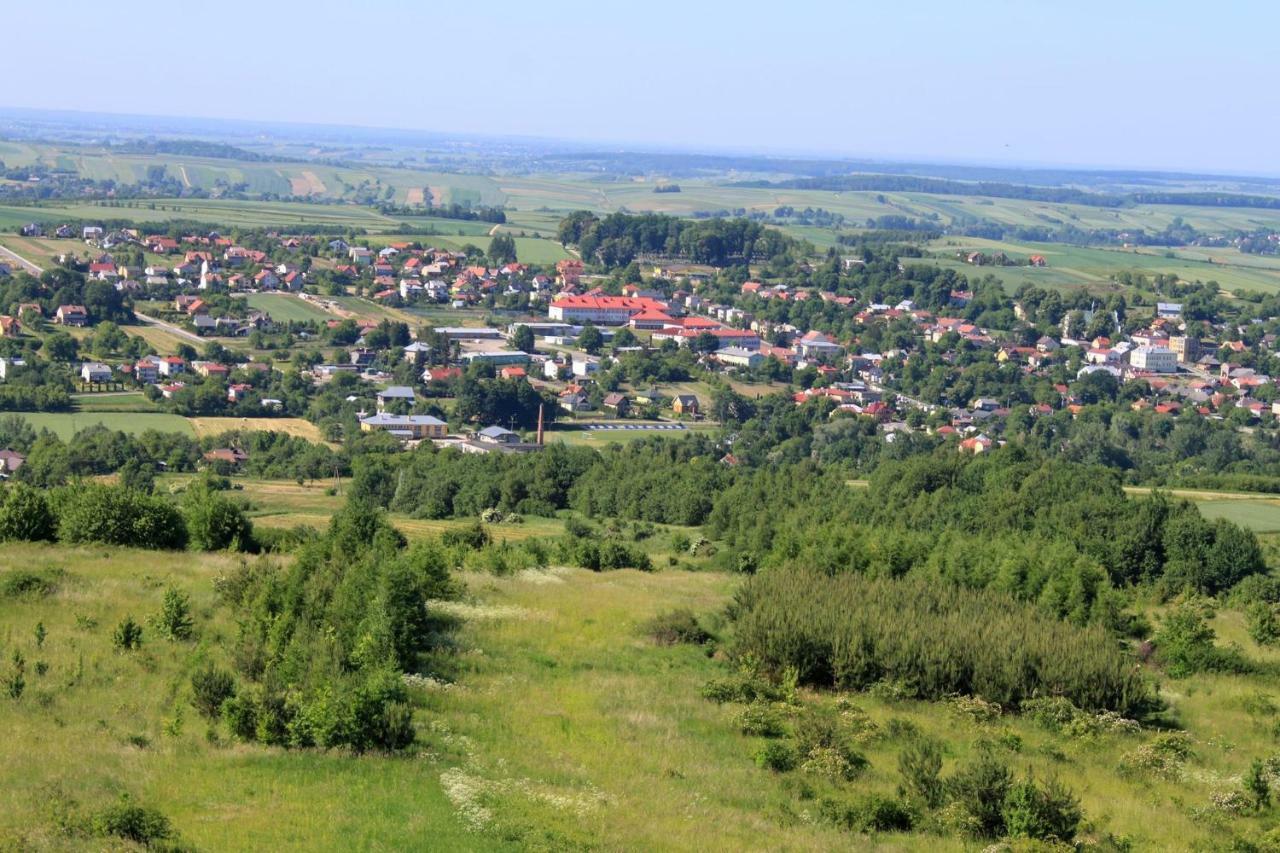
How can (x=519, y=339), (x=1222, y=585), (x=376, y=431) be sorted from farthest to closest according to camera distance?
(x=519, y=339) < (x=376, y=431) < (x=1222, y=585)

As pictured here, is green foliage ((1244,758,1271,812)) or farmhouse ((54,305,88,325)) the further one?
farmhouse ((54,305,88,325))

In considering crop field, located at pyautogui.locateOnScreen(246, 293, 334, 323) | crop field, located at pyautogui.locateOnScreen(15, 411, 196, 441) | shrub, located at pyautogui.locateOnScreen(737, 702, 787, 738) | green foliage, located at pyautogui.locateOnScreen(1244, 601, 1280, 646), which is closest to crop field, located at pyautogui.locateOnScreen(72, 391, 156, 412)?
crop field, located at pyautogui.locateOnScreen(15, 411, 196, 441)

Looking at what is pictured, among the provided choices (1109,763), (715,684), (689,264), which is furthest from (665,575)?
(689,264)

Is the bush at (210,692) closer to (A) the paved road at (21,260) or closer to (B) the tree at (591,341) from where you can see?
(B) the tree at (591,341)

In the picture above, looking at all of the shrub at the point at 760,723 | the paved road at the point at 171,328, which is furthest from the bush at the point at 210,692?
the paved road at the point at 171,328

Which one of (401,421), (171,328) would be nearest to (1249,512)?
(401,421)

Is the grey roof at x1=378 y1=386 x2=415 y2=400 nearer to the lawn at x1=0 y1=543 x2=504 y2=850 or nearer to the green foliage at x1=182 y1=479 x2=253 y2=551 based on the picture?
the green foliage at x1=182 y1=479 x2=253 y2=551

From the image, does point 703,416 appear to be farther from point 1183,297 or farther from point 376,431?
point 1183,297
